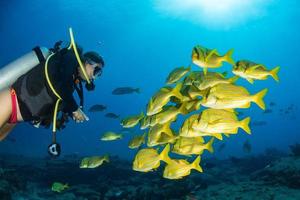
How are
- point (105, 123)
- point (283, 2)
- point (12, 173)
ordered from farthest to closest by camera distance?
1. point (105, 123)
2. point (283, 2)
3. point (12, 173)

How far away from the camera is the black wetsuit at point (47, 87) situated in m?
4.64

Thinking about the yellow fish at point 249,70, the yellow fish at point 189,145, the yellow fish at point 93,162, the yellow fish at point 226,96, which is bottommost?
the yellow fish at point 189,145

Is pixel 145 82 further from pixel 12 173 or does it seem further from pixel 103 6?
pixel 12 173

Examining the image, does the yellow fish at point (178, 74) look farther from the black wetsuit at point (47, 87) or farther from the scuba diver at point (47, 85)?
the black wetsuit at point (47, 87)

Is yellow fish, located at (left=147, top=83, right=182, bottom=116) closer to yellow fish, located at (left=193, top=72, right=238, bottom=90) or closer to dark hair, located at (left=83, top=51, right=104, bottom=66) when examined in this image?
yellow fish, located at (left=193, top=72, right=238, bottom=90)

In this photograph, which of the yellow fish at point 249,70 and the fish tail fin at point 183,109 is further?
the fish tail fin at point 183,109

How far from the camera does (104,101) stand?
17062cm

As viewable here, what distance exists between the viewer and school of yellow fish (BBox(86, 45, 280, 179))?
3723 millimetres

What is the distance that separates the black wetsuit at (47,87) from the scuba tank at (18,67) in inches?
5.6

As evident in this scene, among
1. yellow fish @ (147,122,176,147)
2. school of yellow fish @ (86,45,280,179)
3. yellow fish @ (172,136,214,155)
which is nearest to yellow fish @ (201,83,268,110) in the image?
school of yellow fish @ (86,45,280,179)

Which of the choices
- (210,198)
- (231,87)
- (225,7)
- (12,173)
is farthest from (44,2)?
(231,87)

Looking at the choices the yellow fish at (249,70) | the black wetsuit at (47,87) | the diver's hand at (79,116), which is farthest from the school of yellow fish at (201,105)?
the black wetsuit at (47,87)

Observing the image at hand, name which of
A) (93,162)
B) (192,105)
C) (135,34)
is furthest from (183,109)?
(135,34)

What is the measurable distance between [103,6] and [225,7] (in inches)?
1104
